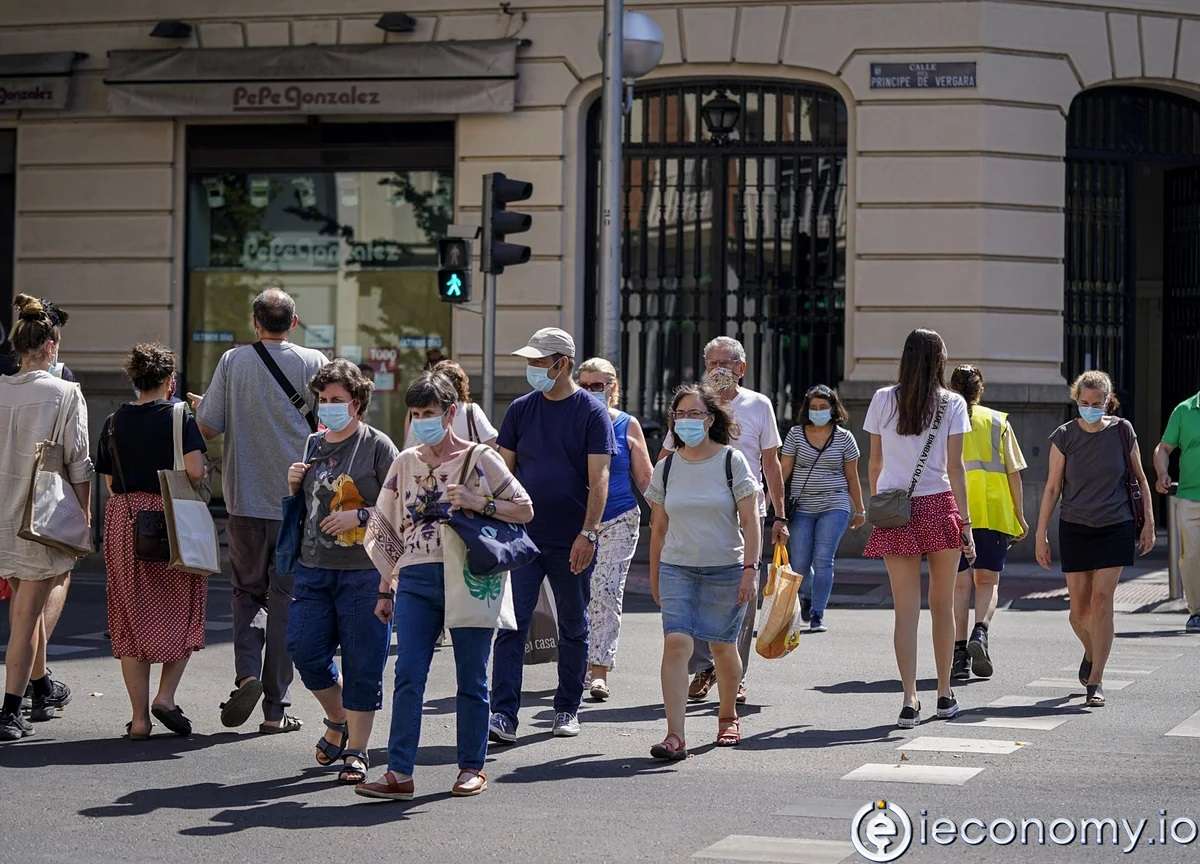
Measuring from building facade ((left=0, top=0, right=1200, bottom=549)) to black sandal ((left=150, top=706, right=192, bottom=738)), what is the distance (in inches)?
416

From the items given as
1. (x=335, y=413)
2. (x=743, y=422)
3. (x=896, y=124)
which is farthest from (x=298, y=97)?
(x=335, y=413)

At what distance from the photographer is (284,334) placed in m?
8.97

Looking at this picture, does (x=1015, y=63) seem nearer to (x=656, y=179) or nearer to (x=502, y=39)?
(x=656, y=179)

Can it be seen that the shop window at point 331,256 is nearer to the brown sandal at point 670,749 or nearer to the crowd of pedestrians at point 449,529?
the crowd of pedestrians at point 449,529

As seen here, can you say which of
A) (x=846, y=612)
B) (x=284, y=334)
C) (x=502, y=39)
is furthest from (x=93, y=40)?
(x=284, y=334)

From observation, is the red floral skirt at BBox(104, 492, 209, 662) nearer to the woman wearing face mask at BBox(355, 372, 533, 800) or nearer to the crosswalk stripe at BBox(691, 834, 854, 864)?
the woman wearing face mask at BBox(355, 372, 533, 800)

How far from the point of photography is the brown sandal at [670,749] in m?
8.02

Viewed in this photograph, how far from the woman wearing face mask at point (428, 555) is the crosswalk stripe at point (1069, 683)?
13.9ft

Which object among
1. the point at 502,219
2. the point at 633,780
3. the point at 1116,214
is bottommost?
the point at 633,780

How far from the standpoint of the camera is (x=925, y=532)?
30.0ft

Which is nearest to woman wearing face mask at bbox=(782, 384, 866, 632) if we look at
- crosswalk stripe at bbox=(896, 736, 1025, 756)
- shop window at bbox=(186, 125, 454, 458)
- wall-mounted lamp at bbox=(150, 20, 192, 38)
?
crosswalk stripe at bbox=(896, 736, 1025, 756)

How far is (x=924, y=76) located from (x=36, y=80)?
30.6 ft

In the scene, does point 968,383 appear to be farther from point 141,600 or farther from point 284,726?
point 141,600

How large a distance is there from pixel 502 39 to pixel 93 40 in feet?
15.1
